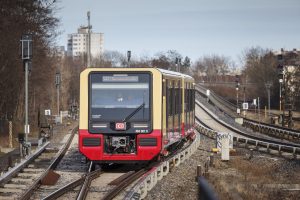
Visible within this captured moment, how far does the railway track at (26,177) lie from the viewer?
47.2ft

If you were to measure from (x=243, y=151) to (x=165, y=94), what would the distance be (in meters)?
14.8

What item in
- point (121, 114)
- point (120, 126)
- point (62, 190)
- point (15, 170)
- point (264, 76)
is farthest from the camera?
point (264, 76)

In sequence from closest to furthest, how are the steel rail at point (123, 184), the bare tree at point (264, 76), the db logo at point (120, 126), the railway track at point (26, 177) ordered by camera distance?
the steel rail at point (123, 184)
the railway track at point (26, 177)
the db logo at point (120, 126)
the bare tree at point (264, 76)

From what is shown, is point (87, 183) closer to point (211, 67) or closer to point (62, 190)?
point (62, 190)

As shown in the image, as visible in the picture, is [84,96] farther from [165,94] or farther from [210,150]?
[210,150]

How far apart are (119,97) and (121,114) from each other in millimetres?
517

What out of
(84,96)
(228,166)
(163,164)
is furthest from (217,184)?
(228,166)

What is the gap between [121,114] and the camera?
707 inches

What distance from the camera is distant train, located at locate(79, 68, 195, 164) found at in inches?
703

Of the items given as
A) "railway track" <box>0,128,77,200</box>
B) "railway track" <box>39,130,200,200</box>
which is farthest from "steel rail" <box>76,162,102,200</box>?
"railway track" <box>0,128,77,200</box>

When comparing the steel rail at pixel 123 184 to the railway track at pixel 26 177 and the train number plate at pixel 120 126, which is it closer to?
the train number plate at pixel 120 126

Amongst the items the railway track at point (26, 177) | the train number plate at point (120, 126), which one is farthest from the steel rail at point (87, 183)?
the train number plate at point (120, 126)

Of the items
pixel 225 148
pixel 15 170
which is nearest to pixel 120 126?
pixel 15 170

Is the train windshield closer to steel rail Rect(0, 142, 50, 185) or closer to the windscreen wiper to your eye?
the windscreen wiper
